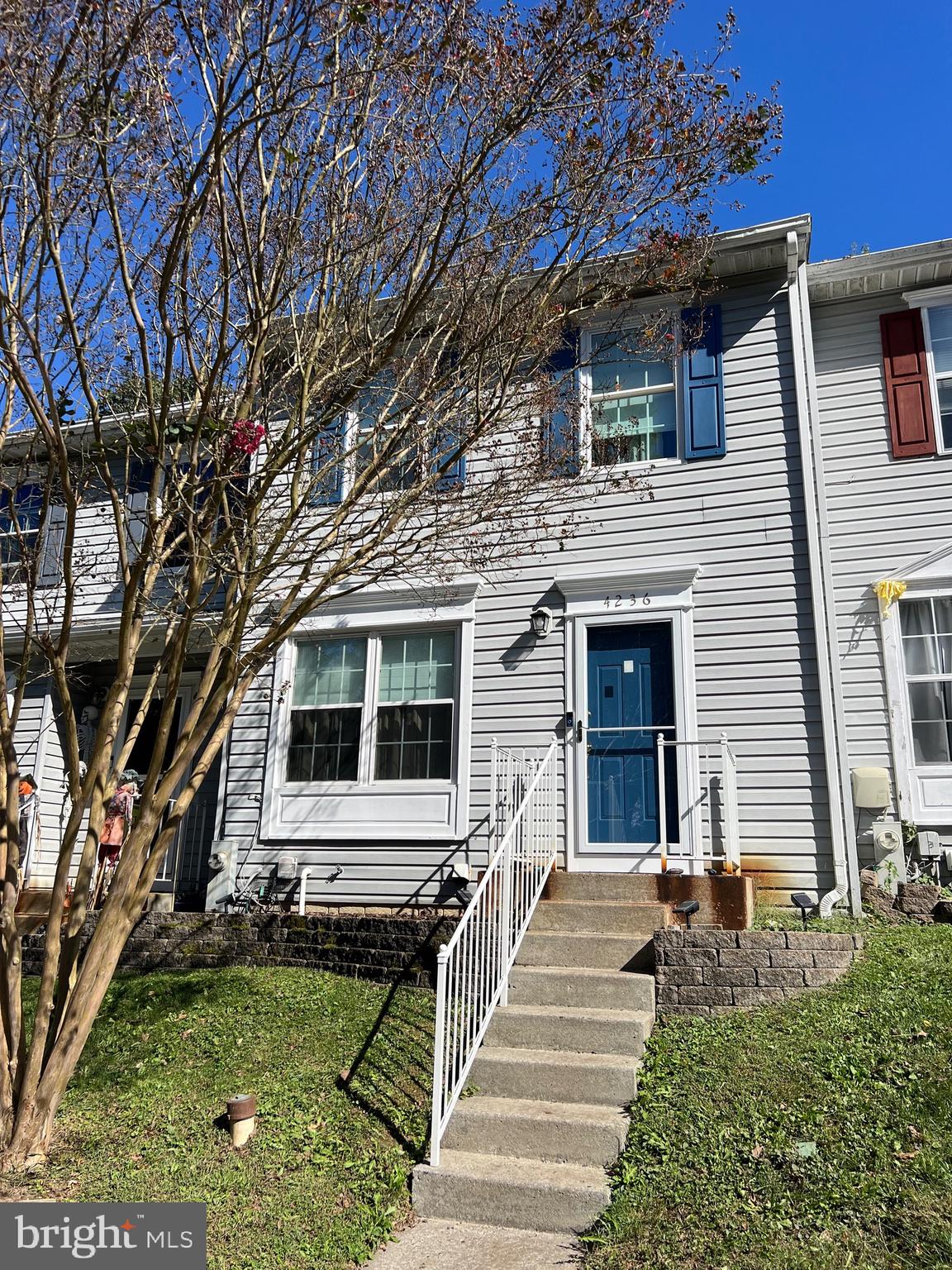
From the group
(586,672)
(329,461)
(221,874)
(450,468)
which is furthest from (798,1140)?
(221,874)

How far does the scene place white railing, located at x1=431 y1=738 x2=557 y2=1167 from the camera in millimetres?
5207

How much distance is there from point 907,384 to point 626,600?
346 centimetres

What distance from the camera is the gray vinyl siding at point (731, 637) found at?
8.02 meters

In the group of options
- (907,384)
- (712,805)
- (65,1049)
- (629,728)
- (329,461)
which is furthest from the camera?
(907,384)

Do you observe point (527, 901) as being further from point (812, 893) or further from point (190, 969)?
point (190, 969)

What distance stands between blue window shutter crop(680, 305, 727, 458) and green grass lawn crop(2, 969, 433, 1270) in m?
5.50

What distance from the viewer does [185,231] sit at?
554 cm

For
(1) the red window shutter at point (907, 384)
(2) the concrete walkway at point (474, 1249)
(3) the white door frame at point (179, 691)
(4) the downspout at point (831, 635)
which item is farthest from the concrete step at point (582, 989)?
(3) the white door frame at point (179, 691)

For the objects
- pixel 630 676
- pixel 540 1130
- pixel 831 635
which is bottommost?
pixel 540 1130

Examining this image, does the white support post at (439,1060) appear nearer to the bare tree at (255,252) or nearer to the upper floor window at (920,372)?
the bare tree at (255,252)

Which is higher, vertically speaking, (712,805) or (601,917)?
(712,805)

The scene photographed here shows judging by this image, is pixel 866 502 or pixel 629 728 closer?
pixel 629 728

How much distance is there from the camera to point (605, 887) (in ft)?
24.3

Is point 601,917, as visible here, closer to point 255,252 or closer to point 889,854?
point 889,854
